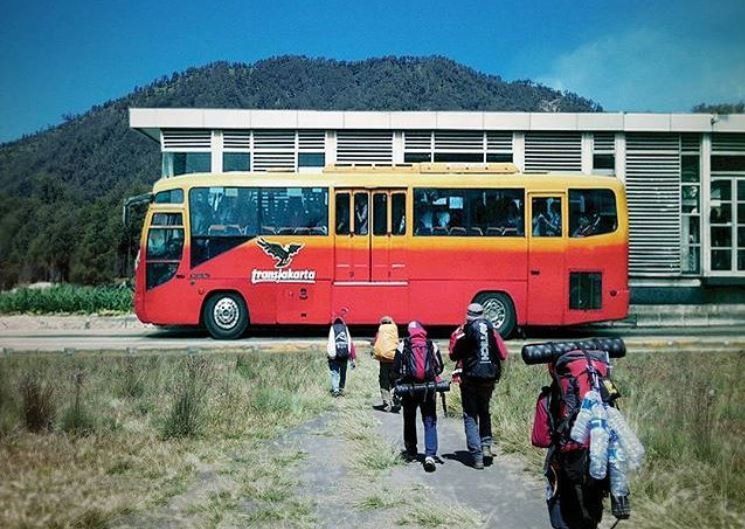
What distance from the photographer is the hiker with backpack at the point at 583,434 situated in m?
3.44

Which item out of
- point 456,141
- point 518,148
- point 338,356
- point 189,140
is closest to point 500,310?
point 338,356

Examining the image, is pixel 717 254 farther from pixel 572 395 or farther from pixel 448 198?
pixel 448 198

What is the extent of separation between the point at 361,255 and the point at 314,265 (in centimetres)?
97

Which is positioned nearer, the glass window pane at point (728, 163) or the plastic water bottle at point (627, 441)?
the plastic water bottle at point (627, 441)

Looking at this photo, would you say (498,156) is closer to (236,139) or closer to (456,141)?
(456,141)

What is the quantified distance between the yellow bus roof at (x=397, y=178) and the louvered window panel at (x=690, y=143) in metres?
2.04

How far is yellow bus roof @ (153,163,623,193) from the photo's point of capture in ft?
47.2

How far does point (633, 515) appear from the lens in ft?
15.2

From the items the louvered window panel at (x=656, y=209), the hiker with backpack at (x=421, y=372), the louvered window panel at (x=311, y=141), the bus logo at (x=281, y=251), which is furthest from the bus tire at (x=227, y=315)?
the hiker with backpack at (x=421, y=372)

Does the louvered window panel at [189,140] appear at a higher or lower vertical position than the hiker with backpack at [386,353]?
higher

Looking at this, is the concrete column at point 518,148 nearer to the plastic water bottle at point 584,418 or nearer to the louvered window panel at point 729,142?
the louvered window panel at point 729,142

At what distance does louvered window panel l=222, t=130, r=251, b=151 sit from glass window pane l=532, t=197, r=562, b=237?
24.6ft

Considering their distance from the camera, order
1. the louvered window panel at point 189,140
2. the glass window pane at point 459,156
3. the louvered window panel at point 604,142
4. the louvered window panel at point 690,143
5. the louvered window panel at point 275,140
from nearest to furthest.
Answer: the louvered window panel at point 690,143 < the louvered window panel at point 189,140 < the louvered window panel at point 604,142 < the louvered window panel at point 275,140 < the glass window pane at point 459,156

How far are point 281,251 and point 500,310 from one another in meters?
4.58
